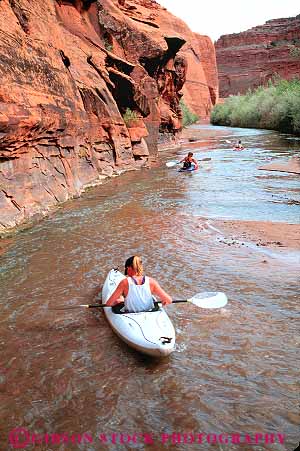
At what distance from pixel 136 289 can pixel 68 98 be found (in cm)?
868

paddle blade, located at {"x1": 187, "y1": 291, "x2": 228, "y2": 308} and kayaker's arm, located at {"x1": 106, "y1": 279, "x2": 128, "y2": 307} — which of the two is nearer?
kayaker's arm, located at {"x1": 106, "y1": 279, "x2": 128, "y2": 307}

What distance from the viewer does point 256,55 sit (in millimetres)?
89688

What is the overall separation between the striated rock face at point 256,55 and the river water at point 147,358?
83981 mm

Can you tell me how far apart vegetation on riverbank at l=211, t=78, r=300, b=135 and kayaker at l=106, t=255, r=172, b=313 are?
2935cm

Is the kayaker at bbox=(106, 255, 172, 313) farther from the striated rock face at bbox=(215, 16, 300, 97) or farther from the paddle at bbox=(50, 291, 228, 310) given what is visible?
the striated rock face at bbox=(215, 16, 300, 97)

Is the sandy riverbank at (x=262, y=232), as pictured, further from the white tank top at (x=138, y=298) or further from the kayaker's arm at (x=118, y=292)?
the kayaker's arm at (x=118, y=292)

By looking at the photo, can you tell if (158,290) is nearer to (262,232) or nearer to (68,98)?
(262,232)

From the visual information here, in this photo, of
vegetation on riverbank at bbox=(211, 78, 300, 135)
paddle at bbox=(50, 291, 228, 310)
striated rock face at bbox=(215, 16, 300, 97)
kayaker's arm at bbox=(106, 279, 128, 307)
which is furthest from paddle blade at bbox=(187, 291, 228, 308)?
striated rock face at bbox=(215, 16, 300, 97)

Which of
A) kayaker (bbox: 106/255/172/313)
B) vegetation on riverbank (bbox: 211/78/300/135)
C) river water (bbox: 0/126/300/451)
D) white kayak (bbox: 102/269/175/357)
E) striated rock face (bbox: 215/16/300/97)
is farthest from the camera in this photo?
striated rock face (bbox: 215/16/300/97)

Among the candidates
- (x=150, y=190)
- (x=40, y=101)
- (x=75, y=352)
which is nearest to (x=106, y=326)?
(x=75, y=352)

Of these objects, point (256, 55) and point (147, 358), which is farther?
point (256, 55)

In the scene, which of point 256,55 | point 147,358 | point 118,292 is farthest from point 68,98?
point 256,55

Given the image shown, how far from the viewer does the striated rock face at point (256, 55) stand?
85.2 metres

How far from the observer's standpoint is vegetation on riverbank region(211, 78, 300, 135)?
33.0 meters
